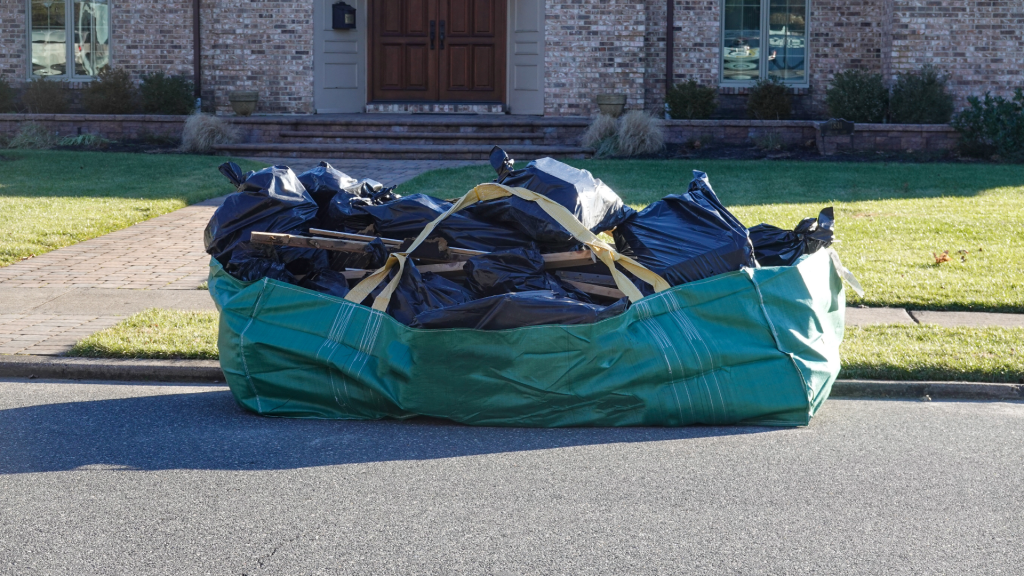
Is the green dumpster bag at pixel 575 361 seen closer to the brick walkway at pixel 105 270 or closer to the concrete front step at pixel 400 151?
the brick walkway at pixel 105 270

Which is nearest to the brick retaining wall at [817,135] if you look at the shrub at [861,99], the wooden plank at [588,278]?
the shrub at [861,99]

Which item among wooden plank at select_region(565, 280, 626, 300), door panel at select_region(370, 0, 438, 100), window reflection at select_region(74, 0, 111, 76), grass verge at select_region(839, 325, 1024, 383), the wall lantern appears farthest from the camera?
window reflection at select_region(74, 0, 111, 76)

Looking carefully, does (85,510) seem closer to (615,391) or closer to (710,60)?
(615,391)

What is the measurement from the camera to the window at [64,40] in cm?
1938

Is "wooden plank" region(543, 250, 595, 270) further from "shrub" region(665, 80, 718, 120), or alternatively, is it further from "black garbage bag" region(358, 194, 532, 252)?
"shrub" region(665, 80, 718, 120)

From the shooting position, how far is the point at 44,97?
18.6 metres

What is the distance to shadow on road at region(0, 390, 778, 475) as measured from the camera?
4609mm

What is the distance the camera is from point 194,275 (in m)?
8.63

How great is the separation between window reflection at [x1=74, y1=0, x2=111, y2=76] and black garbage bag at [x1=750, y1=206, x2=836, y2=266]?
16.3 meters

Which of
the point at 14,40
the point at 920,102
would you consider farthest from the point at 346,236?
the point at 14,40

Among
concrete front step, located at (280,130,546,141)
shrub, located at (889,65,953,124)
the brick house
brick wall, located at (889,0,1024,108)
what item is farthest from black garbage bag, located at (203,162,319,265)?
brick wall, located at (889,0,1024,108)

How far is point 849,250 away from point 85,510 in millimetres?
7125

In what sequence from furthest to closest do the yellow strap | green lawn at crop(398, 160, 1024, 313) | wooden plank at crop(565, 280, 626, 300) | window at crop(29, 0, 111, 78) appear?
1. window at crop(29, 0, 111, 78)
2. green lawn at crop(398, 160, 1024, 313)
3. wooden plank at crop(565, 280, 626, 300)
4. the yellow strap

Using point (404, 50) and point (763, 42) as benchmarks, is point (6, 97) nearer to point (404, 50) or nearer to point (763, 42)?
point (404, 50)
